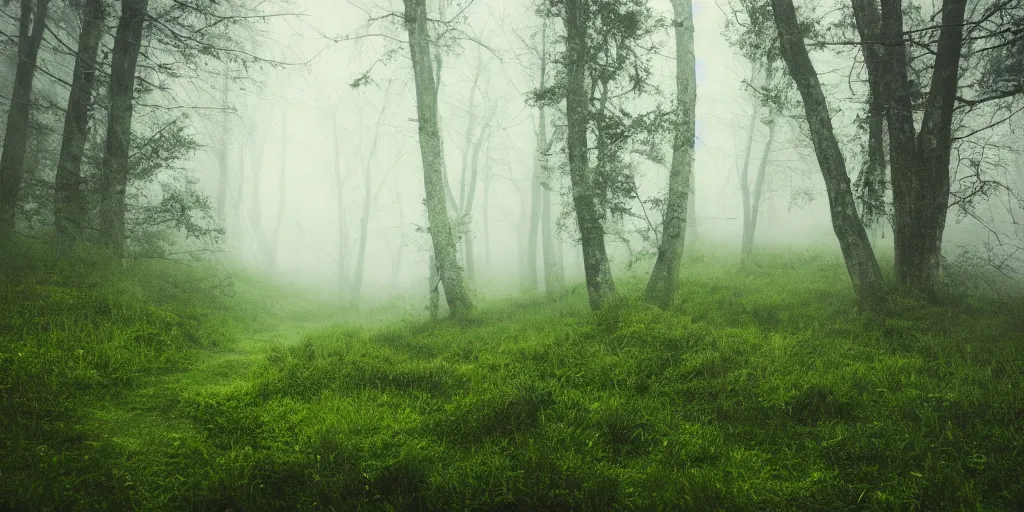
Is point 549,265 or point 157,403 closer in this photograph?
point 157,403

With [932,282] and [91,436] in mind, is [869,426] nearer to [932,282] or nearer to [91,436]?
[932,282]

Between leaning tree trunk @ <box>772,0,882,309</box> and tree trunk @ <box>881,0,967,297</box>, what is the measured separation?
0.71 meters

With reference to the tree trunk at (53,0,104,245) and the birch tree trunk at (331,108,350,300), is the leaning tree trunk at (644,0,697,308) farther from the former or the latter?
the birch tree trunk at (331,108,350,300)

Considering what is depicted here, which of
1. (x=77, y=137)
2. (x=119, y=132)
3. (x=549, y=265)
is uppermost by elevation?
(x=119, y=132)

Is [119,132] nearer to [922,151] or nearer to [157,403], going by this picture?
[157,403]

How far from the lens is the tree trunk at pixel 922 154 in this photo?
8375 mm

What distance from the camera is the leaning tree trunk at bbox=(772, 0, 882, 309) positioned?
8.43m

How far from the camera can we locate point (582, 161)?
9734 millimetres

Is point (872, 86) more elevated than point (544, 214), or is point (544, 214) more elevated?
point (872, 86)

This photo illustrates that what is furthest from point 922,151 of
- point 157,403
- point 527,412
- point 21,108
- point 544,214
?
point 21,108

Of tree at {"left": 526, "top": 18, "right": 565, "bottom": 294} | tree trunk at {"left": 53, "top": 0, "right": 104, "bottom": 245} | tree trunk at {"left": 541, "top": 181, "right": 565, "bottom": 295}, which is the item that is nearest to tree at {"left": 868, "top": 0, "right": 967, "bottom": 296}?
tree at {"left": 526, "top": 18, "right": 565, "bottom": 294}

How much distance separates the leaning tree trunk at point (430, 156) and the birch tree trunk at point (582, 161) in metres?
2.97

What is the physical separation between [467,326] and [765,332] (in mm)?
5379

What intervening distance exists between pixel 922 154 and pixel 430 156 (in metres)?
9.31
